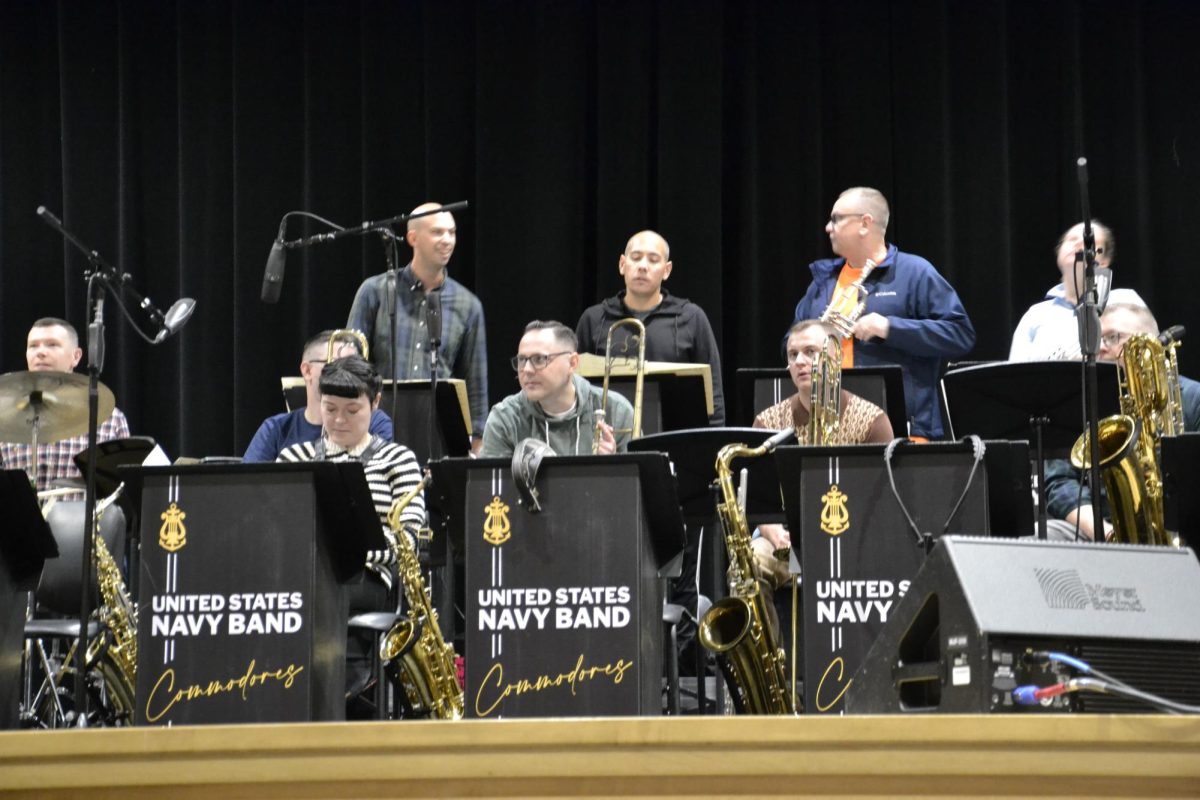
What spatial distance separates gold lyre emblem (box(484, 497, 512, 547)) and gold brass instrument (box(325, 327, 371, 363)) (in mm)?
2232

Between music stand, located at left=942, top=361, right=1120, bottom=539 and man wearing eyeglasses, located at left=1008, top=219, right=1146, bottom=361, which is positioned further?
man wearing eyeglasses, located at left=1008, top=219, right=1146, bottom=361

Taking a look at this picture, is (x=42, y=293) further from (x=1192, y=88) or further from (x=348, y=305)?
(x=1192, y=88)

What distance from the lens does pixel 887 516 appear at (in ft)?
13.0

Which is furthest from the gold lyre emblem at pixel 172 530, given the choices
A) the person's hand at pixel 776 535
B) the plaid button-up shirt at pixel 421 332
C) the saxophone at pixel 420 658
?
the plaid button-up shirt at pixel 421 332

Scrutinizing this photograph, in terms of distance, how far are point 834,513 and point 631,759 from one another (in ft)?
5.64

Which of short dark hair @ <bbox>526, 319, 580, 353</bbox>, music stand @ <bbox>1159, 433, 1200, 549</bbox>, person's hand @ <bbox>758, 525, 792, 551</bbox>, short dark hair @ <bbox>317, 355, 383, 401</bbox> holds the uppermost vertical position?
short dark hair @ <bbox>526, 319, 580, 353</bbox>

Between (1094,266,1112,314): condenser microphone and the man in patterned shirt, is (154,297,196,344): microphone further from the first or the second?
(1094,266,1112,314): condenser microphone

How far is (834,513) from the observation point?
3971 millimetres

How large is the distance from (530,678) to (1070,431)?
1703 millimetres

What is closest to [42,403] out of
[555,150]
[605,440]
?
[605,440]

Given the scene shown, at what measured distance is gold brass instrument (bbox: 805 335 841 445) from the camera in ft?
16.6

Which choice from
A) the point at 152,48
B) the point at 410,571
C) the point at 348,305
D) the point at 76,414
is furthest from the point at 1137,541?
the point at 152,48

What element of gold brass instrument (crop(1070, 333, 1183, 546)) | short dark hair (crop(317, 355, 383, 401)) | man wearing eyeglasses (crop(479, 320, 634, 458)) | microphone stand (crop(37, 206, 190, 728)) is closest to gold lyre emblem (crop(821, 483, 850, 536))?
gold brass instrument (crop(1070, 333, 1183, 546))

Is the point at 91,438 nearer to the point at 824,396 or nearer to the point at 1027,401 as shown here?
the point at 824,396
